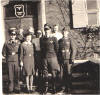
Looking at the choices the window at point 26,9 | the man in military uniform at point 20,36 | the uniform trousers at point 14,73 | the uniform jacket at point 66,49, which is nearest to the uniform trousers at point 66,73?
the uniform jacket at point 66,49

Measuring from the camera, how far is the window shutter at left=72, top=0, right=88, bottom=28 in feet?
23.8

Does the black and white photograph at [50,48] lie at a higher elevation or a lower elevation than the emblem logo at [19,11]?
lower

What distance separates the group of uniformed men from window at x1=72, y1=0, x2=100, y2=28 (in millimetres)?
1517

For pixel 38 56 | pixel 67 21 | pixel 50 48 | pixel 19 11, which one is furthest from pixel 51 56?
pixel 19 11

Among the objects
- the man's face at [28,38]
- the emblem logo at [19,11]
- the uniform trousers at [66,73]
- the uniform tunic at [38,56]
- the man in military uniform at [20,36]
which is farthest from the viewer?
the emblem logo at [19,11]

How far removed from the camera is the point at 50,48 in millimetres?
5570

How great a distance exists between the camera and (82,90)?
5.62 m

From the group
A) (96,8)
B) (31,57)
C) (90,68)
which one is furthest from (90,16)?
(31,57)

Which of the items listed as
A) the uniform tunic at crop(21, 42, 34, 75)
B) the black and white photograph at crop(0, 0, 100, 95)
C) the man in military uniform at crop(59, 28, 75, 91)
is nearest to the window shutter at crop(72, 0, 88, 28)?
the black and white photograph at crop(0, 0, 100, 95)

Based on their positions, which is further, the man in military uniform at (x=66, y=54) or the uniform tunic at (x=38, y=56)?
the uniform tunic at (x=38, y=56)

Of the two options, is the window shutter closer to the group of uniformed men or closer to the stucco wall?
the stucco wall

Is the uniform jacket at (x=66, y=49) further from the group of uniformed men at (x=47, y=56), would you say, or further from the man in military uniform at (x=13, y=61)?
the man in military uniform at (x=13, y=61)

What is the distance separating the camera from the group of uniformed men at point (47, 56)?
219 inches

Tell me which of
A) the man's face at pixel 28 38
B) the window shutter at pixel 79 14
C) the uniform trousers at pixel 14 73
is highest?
the window shutter at pixel 79 14
